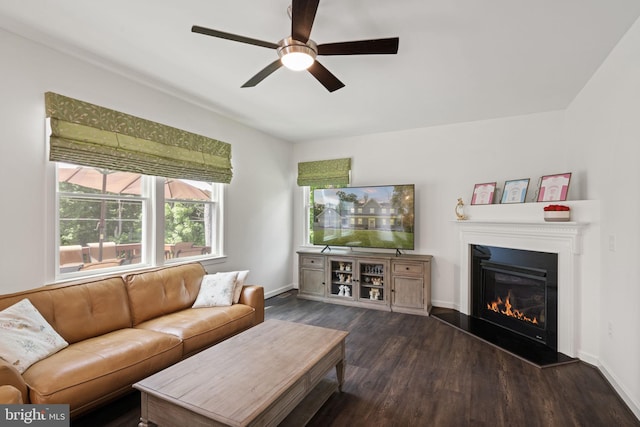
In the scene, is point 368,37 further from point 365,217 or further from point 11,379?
point 11,379

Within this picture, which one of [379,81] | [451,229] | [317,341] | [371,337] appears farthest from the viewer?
[451,229]

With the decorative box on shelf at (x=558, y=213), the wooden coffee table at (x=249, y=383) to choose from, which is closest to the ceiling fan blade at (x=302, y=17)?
the wooden coffee table at (x=249, y=383)

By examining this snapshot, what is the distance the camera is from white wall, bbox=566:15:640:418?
7.11ft

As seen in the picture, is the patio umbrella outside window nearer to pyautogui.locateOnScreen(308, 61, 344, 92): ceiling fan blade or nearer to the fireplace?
pyautogui.locateOnScreen(308, 61, 344, 92): ceiling fan blade

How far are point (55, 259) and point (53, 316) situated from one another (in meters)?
0.57

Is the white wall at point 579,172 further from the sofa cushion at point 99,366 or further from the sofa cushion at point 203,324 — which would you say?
the sofa cushion at point 99,366

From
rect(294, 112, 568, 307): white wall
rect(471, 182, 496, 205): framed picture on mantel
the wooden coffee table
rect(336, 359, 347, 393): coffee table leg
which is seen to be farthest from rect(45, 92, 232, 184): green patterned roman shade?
rect(471, 182, 496, 205): framed picture on mantel

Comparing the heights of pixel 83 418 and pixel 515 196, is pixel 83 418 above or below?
below

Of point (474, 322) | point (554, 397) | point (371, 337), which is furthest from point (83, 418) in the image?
point (474, 322)

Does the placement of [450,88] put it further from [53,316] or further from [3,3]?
[53,316]

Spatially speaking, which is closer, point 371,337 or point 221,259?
point 371,337

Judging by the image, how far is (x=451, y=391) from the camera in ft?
7.82

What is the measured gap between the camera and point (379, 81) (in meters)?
3.06

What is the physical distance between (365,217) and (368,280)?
946 millimetres
